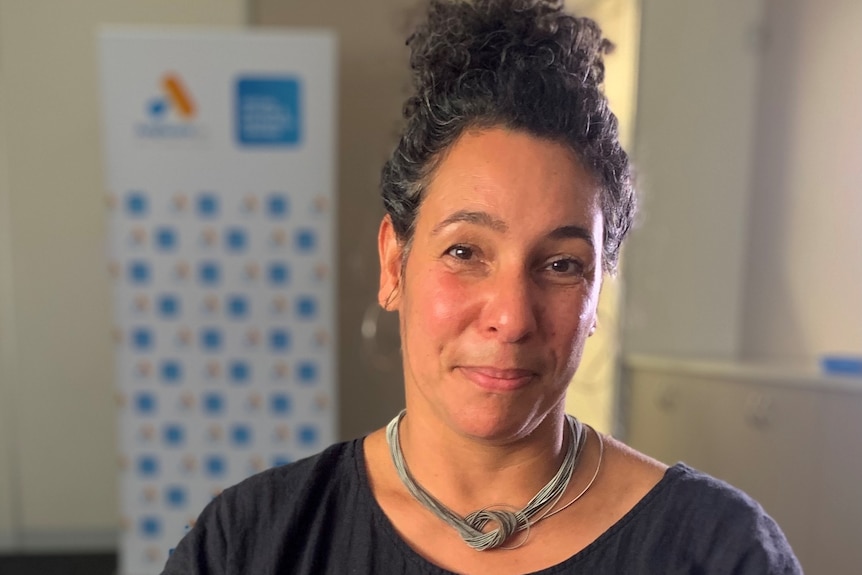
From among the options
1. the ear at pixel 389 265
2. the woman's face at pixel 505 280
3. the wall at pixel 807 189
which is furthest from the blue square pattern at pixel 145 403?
the wall at pixel 807 189

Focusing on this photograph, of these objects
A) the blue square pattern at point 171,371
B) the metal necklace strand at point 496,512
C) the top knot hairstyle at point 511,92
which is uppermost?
the top knot hairstyle at point 511,92

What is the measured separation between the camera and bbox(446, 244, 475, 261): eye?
32.2 inches

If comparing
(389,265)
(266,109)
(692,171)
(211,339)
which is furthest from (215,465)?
(692,171)

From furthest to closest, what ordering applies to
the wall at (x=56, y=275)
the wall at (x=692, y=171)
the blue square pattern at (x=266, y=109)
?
1. the wall at (x=56, y=275)
2. the wall at (x=692, y=171)
3. the blue square pattern at (x=266, y=109)

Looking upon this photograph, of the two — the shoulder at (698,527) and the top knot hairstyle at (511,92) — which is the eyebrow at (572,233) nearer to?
the top knot hairstyle at (511,92)

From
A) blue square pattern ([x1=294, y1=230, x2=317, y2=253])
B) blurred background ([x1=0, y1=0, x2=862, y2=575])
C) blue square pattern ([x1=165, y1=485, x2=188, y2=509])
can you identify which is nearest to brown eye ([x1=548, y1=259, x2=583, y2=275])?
blurred background ([x1=0, y1=0, x2=862, y2=575])

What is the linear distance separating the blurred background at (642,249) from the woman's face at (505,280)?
1.36 meters

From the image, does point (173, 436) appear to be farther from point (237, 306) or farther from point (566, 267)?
point (566, 267)

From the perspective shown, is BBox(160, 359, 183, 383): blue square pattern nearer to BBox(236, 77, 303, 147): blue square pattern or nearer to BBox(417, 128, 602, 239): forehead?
BBox(236, 77, 303, 147): blue square pattern

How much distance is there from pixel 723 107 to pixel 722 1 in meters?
0.37

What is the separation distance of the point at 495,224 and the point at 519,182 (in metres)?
0.06

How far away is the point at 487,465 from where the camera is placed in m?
0.88

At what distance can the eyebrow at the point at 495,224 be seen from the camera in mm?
792

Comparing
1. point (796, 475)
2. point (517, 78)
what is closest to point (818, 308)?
point (796, 475)
